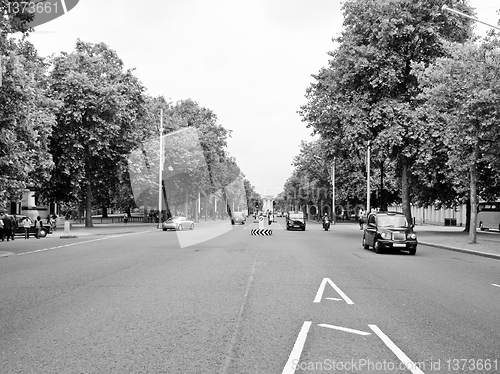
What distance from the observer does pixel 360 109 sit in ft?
104

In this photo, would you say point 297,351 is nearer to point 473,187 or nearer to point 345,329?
point 345,329

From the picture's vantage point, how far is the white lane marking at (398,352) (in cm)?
528

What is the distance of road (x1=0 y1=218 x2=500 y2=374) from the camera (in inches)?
216

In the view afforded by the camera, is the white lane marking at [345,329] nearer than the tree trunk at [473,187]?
Yes

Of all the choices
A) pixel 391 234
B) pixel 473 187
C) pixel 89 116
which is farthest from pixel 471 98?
pixel 89 116

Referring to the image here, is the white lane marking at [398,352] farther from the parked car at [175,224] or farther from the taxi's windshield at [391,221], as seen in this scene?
the parked car at [175,224]

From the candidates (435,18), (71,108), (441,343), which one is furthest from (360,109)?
(441,343)

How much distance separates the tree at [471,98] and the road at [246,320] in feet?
29.5

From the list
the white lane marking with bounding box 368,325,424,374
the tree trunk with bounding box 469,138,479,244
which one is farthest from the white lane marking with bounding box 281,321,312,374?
the tree trunk with bounding box 469,138,479,244

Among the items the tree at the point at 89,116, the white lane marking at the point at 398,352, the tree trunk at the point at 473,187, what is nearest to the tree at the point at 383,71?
the tree trunk at the point at 473,187

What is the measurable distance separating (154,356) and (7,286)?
7100 millimetres

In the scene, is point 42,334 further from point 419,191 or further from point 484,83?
point 419,191

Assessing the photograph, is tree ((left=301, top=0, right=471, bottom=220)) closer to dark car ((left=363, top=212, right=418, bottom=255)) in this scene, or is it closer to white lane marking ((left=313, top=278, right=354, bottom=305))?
dark car ((left=363, top=212, right=418, bottom=255))

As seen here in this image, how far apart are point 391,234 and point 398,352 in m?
15.6
